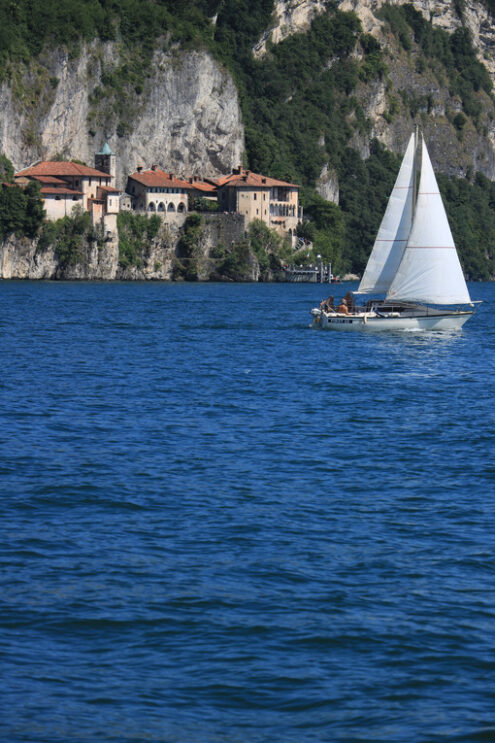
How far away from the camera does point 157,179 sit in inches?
5979

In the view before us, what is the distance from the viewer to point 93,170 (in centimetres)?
14225

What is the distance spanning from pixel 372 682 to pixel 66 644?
3888mm

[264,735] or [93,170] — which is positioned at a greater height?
[93,170]

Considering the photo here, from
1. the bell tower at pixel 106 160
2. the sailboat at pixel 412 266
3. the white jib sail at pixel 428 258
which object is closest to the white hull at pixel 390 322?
the sailboat at pixel 412 266

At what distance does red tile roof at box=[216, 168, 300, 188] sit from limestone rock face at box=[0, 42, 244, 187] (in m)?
3.71

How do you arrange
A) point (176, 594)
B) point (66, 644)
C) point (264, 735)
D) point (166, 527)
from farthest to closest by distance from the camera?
point (166, 527), point (176, 594), point (66, 644), point (264, 735)

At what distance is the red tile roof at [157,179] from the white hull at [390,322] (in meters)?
86.1

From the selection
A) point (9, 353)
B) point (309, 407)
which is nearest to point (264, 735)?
point (309, 407)

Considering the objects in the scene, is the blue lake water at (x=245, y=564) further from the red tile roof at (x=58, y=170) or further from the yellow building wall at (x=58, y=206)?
the red tile roof at (x=58, y=170)

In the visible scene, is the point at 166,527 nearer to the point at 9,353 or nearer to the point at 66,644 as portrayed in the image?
the point at 66,644

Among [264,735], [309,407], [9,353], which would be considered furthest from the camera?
[9,353]

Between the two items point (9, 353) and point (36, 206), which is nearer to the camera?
point (9, 353)

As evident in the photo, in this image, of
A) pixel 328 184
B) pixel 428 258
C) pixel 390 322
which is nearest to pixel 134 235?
pixel 328 184

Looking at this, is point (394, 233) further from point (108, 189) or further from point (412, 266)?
point (108, 189)
